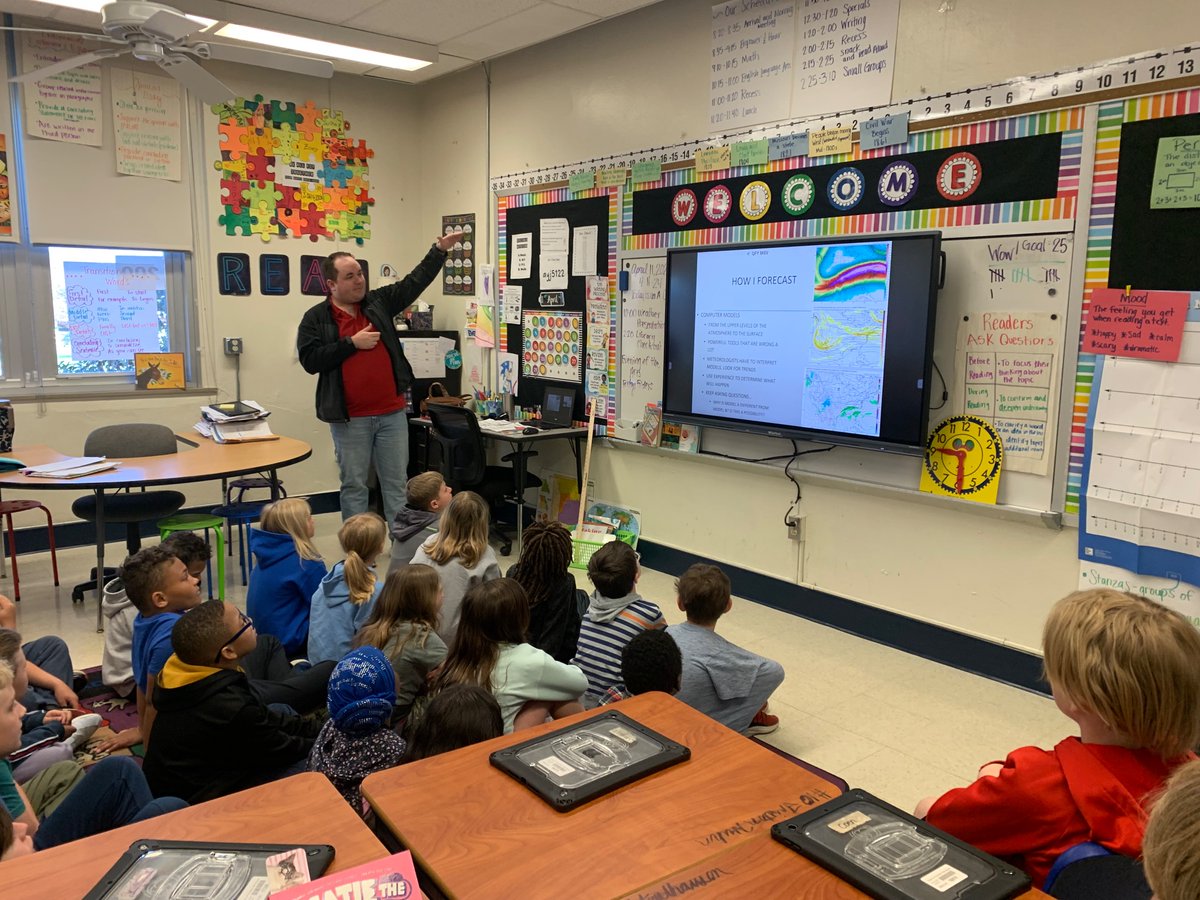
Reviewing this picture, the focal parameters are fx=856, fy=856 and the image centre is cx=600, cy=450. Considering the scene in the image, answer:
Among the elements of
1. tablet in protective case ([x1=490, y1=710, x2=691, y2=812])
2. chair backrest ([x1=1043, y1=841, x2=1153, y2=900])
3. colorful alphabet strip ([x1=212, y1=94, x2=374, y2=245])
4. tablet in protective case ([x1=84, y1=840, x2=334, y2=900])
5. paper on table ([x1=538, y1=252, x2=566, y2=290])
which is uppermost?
colorful alphabet strip ([x1=212, y1=94, x2=374, y2=245])

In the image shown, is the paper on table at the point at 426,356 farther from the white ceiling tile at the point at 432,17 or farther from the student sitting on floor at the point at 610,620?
the student sitting on floor at the point at 610,620

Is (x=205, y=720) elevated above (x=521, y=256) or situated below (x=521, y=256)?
below

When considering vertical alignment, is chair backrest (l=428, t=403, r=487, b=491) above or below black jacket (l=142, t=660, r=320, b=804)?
above

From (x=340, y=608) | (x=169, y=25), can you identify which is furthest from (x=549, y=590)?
(x=169, y=25)

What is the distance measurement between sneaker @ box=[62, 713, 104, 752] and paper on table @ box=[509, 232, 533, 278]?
3.75 m

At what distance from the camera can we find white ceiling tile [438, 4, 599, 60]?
4.46m

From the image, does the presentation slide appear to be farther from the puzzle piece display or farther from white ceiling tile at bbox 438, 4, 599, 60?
the puzzle piece display

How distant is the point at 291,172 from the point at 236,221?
51 centimetres

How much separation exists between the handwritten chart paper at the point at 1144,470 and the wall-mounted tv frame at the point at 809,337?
62cm

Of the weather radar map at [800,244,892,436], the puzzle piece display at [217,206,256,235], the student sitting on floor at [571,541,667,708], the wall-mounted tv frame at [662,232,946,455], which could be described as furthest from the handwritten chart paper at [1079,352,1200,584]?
the puzzle piece display at [217,206,256,235]

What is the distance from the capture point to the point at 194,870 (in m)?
0.96

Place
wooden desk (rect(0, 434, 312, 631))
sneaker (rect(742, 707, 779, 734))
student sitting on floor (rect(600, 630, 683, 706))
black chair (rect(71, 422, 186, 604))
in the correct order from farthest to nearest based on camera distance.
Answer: black chair (rect(71, 422, 186, 604)), wooden desk (rect(0, 434, 312, 631)), sneaker (rect(742, 707, 779, 734)), student sitting on floor (rect(600, 630, 683, 706))

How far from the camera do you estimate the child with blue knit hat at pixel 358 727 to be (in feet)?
5.45

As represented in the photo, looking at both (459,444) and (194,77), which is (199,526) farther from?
(194,77)
